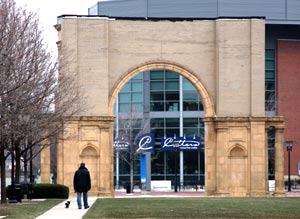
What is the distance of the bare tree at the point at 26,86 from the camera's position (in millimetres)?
30009

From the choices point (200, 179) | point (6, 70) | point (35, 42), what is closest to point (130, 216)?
point (6, 70)

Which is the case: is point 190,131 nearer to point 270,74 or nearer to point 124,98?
point 124,98

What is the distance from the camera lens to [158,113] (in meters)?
81.2

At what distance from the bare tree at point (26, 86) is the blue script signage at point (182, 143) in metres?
35.5

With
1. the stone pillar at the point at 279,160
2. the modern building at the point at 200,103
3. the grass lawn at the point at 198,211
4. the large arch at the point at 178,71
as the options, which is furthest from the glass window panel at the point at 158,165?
the grass lawn at the point at 198,211

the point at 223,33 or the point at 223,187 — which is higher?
the point at 223,33

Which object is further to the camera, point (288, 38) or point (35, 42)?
point (288, 38)

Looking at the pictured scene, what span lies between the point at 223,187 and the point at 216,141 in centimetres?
243

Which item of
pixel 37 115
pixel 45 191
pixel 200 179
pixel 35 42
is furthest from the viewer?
pixel 200 179

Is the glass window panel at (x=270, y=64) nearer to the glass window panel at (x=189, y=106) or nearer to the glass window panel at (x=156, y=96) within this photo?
the glass window panel at (x=189, y=106)

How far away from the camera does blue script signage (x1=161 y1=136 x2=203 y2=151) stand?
3088 inches

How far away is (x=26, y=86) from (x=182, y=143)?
156 ft

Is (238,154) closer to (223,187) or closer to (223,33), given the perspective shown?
(223,187)

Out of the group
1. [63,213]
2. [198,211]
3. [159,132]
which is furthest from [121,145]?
[198,211]
